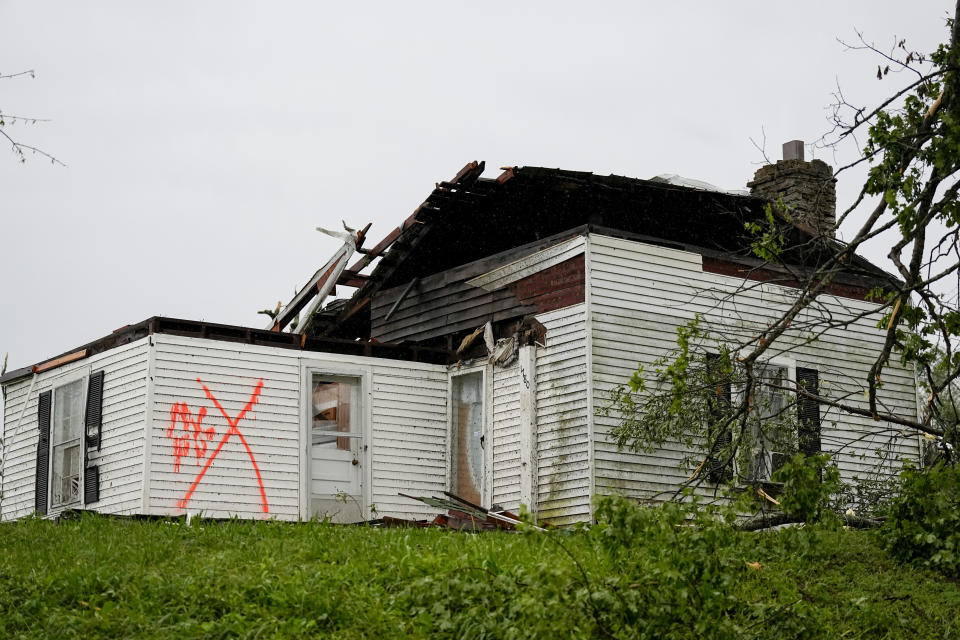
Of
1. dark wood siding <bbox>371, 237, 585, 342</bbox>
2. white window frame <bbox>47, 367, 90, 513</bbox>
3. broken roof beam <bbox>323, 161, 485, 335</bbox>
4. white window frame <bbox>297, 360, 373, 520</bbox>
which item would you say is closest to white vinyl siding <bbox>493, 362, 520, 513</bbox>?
dark wood siding <bbox>371, 237, 585, 342</bbox>

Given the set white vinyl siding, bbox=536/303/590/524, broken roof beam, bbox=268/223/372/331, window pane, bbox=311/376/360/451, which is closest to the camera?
white vinyl siding, bbox=536/303/590/524

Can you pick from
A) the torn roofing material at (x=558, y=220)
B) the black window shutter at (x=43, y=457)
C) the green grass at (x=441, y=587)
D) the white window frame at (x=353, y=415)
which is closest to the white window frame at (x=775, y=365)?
the torn roofing material at (x=558, y=220)

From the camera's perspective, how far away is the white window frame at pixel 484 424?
52.6 ft

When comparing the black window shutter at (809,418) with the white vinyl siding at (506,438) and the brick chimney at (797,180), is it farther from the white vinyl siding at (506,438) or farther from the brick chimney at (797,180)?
the white vinyl siding at (506,438)

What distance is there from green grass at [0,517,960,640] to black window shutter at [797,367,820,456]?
4247mm

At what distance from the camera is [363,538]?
35.2 ft

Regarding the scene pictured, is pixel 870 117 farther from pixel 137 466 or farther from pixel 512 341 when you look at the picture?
pixel 137 466

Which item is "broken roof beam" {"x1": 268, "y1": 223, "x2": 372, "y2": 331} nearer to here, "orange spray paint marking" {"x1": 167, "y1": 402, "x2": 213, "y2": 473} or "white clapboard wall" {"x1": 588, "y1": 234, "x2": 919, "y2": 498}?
"orange spray paint marking" {"x1": 167, "y1": 402, "x2": 213, "y2": 473}

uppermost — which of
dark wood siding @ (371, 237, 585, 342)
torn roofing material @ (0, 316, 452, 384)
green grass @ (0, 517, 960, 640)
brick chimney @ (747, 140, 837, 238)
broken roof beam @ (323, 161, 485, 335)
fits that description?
brick chimney @ (747, 140, 837, 238)

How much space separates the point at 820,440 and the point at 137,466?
9.19 m

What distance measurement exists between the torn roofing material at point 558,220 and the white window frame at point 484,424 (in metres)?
2.08

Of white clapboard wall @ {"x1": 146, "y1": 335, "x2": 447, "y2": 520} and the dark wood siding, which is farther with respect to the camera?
the dark wood siding

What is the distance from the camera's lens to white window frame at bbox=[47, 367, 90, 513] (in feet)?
53.3

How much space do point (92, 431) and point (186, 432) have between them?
67.7 inches
